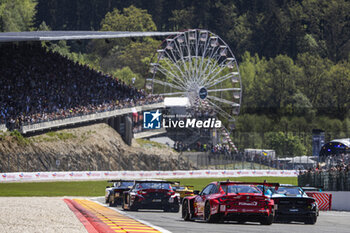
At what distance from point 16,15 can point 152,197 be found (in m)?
127

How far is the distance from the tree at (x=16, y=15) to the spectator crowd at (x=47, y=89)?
5722 cm

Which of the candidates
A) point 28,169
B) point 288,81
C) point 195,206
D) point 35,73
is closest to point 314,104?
point 288,81

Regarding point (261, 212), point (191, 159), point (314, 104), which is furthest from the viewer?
point (314, 104)

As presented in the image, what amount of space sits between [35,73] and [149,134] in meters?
18.8

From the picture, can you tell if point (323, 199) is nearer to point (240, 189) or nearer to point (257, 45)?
point (240, 189)

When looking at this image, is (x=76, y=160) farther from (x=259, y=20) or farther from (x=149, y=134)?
(x=259, y=20)

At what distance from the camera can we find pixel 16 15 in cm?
15100

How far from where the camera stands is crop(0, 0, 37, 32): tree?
139 metres

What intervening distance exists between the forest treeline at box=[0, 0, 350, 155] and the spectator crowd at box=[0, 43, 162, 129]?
4421 centimetres

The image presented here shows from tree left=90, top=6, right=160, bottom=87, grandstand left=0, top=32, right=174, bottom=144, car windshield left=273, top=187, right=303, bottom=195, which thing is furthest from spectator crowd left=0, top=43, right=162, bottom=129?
tree left=90, top=6, right=160, bottom=87

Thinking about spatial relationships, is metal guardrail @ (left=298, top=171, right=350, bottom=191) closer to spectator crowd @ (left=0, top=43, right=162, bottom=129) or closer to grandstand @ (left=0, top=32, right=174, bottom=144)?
grandstand @ (left=0, top=32, right=174, bottom=144)

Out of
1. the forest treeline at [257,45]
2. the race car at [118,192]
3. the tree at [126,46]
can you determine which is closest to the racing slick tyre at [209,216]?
the race car at [118,192]

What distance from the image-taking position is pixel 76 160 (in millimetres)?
68000

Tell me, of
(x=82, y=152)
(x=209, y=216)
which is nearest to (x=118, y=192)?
(x=209, y=216)
